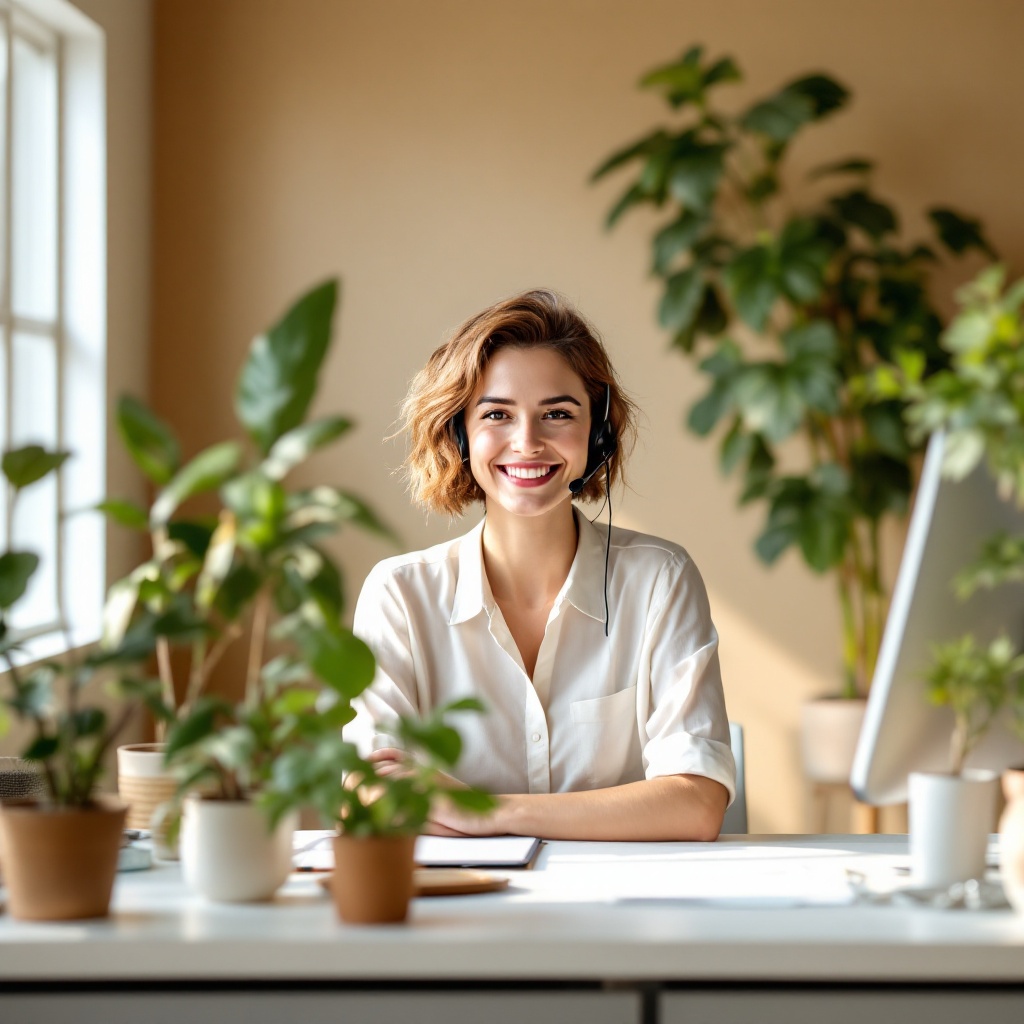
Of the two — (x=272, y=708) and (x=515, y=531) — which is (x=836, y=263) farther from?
(x=272, y=708)

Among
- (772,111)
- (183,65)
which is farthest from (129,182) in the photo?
(772,111)

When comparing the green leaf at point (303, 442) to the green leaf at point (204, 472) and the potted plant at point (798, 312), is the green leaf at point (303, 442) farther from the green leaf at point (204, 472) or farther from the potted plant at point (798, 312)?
the potted plant at point (798, 312)

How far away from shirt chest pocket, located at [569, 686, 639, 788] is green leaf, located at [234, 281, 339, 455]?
1.09m

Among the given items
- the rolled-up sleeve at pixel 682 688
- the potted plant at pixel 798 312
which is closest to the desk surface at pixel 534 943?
the rolled-up sleeve at pixel 682 688

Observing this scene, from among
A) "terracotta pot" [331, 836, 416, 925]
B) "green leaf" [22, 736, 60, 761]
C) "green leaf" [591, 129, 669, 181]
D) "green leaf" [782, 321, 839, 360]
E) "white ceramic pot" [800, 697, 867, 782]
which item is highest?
"green leaf" [591, 129, 669, 181]

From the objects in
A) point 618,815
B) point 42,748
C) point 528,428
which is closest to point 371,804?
point 42,748

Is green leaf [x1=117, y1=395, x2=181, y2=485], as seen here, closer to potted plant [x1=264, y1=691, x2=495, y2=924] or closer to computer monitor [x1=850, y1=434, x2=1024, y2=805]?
potted plant [x1=264, y1=691, x2=495, y2=924]

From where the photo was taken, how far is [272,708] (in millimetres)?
1139

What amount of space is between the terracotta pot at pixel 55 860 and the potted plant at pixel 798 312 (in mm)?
2564

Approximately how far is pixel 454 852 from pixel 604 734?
62 centimetres

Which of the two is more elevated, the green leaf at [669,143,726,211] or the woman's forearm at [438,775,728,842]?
the green leaf at [669,143,726,211]

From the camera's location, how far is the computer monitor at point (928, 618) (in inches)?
45.4

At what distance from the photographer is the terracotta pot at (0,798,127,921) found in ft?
3.61

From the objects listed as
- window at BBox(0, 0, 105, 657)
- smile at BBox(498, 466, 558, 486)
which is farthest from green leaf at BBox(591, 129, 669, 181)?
smile at BBox(498, 466, 558, 486)
